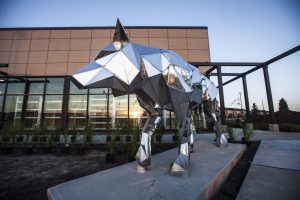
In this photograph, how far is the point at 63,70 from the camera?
14.2 meters

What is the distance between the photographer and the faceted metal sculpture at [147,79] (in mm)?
2197

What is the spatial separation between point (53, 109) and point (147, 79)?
46.9ft

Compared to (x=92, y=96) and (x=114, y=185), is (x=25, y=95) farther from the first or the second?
(x=114, y=185)

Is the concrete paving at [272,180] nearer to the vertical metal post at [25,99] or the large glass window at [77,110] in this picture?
the large glass window at [77,110]

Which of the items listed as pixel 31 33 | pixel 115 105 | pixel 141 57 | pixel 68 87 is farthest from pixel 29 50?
pixel 141 57

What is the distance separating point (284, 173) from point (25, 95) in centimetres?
1808

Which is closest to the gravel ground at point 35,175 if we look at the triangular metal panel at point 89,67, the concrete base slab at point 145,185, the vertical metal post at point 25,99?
the concrete base slab at point 145,185

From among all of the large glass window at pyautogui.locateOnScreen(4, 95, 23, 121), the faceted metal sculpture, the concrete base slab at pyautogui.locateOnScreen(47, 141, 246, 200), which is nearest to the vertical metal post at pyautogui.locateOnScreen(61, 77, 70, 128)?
the large glass window at pyautogui.locateOnScreen(4, 95, 23, 121)

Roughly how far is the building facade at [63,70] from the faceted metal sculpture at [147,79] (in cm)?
1055

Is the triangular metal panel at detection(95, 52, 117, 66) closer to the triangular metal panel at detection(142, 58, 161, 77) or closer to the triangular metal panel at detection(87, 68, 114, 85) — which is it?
the triangular metal panel at detection(87, 68, 114, 85)

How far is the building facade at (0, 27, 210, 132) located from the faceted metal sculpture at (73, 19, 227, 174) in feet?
34.6

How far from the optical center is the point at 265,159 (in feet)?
13.1

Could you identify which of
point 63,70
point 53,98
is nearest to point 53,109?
point 53,98

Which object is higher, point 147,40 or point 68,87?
point 147,40
